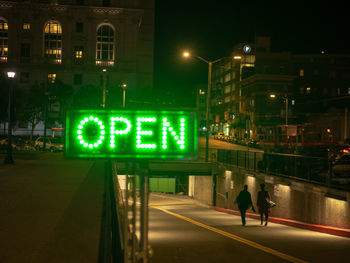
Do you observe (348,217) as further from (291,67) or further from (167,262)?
(291,67)

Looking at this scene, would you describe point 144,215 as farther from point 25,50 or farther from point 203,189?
point 25,50

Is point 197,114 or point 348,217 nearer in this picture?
point 197,114

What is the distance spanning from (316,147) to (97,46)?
173ft

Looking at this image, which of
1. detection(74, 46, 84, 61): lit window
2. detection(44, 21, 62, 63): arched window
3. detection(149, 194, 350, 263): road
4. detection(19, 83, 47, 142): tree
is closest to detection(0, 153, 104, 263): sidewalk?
detection(149, 194, 350, 263): road

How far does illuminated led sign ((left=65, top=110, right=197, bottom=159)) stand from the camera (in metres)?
4.88

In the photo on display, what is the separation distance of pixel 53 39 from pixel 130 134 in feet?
275

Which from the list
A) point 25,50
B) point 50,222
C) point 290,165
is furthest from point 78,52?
point 50,222

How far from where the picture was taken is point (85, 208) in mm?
13766

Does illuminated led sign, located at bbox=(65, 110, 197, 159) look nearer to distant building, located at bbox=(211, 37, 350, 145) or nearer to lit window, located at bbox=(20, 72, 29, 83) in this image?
distant building, located at bbox=(211, 37, 350, 145)

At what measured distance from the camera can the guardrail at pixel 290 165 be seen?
59.9 ft

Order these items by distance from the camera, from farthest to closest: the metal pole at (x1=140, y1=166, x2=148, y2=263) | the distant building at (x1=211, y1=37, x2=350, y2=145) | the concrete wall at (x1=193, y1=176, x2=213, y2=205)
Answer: the distant building at (x1=211, y1=37, x2=350, y2=145)
the concrete wall at (x1=193, y1=176, x2=213, y2=205)
the metal pole at (x1=140, y1=166, x2=148, y2=263)

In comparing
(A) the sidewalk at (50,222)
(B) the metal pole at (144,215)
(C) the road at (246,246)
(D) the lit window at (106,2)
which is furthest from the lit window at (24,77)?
(B) the metal pole at (144,215)

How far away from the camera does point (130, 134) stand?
4898 mm

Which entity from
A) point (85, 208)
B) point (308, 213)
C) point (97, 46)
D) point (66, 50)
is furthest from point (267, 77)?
point (85, 208)
